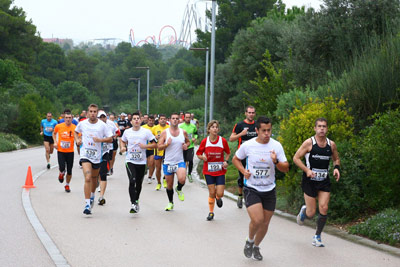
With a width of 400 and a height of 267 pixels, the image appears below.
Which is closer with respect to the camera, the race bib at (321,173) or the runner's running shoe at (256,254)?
the runner's running shoe at (256,254)

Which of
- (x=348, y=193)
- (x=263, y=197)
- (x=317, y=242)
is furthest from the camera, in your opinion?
(x=348, y=193)

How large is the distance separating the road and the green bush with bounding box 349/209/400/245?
393 mm

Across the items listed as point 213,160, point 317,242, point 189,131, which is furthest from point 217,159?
point 189,131

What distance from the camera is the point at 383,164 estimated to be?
10.2 meters

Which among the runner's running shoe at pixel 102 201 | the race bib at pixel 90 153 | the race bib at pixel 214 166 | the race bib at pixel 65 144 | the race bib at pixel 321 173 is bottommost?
the runner's running shoe at pixel 102 201

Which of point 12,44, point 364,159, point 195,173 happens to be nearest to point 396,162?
point 364,159

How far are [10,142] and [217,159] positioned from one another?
26.1 meters

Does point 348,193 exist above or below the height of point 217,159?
below

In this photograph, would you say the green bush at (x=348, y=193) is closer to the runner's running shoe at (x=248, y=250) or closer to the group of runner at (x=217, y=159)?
the group of runner at (x=217, y=159)

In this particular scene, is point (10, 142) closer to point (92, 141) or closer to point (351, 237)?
point (92, 141)

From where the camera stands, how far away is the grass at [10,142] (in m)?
33.5

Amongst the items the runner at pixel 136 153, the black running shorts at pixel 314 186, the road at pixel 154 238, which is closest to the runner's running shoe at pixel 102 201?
the road at pixel 154 238

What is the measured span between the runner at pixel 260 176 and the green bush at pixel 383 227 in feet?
6.59

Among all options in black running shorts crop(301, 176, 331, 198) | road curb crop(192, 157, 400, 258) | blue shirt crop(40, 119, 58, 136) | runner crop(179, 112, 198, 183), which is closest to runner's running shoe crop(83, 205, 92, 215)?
road curb crop(192, 157, 400, 258)
